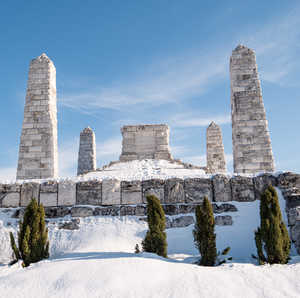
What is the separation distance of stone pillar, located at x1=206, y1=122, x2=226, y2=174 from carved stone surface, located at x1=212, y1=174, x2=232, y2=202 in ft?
47.4

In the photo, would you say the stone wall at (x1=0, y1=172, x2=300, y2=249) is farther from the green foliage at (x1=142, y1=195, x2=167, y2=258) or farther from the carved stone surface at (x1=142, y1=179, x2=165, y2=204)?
the green foliage at (x1=142, y1=195, x2=167, y2=258)

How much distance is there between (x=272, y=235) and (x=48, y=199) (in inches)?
190

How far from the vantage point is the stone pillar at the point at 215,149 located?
22297mm

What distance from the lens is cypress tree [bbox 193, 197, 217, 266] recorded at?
5605 millimetres

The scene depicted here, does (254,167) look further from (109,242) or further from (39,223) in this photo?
(39,223)

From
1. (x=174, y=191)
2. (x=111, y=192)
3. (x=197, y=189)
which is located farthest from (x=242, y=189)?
(x=111, y=192)

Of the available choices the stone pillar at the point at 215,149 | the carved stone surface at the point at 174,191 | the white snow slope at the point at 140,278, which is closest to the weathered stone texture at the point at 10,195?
the white snow slope at the point at 140,278

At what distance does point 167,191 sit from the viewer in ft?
24.6

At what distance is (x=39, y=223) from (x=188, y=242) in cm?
292

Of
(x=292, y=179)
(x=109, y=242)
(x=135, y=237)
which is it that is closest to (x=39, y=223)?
(x=109, y=242)

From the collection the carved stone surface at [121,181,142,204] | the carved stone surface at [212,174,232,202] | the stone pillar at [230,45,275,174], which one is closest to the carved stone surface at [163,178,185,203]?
the carved stone surface at [121,181,142,204]

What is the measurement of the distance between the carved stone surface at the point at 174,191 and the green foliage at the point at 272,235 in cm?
211

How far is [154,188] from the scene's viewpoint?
24.8 ft

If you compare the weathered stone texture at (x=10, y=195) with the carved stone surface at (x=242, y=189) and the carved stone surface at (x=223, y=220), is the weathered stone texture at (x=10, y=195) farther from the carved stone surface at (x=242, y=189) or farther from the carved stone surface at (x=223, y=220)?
the carved stone surface at (x=242, y=189)
